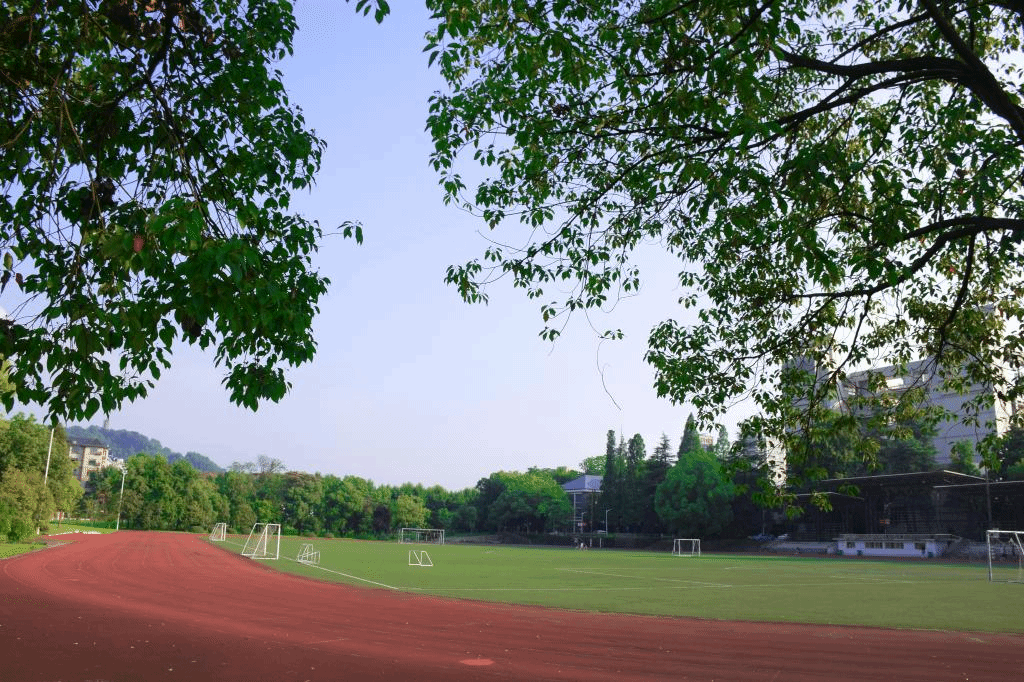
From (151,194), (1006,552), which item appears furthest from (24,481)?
(1006,552)

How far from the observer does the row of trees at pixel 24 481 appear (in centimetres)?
3662

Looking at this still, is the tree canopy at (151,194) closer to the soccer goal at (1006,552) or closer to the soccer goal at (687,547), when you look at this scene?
the soccer goal at (1006,552)

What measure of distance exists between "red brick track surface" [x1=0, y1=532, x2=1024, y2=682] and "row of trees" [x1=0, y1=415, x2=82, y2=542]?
20.2 meters

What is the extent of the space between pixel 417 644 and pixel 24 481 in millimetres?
34659

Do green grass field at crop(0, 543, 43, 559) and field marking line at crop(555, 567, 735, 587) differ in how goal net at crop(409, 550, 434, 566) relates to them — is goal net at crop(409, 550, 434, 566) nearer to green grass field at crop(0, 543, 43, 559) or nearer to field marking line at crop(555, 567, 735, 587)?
field marking line at crop(555, 567, 735, 587)

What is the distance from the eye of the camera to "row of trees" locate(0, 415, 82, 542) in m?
36.6

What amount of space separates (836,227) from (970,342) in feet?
8.04

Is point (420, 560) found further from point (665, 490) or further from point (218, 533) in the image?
point (665, 490)

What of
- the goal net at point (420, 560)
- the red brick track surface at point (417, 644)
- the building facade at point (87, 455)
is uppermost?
the building facade at point (87, 455)

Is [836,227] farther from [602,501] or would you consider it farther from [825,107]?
[602,501]

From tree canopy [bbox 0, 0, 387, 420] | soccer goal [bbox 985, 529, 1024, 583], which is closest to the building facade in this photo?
soccer goal [bbox 985, 529, 1024, 583]

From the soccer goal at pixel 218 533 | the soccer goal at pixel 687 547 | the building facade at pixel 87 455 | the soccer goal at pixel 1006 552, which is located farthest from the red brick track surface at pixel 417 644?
the building facade at pixel 87 455

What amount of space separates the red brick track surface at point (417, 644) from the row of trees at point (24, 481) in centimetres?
2024

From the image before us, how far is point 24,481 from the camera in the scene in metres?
37.4
